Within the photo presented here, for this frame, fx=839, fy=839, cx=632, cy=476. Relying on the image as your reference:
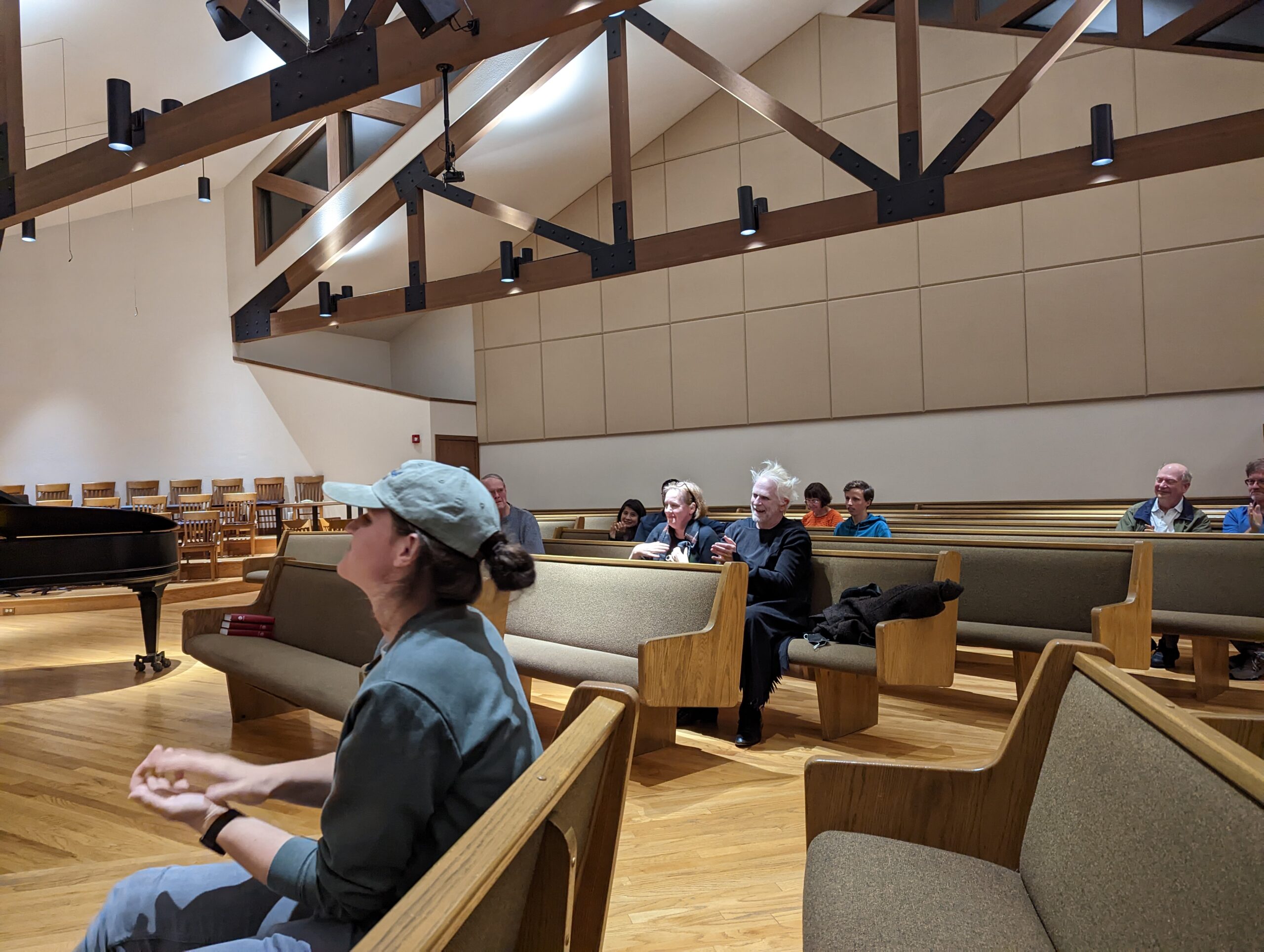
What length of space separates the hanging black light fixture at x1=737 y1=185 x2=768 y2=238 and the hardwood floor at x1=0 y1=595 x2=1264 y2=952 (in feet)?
11.8

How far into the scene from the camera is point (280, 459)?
35.6 feet

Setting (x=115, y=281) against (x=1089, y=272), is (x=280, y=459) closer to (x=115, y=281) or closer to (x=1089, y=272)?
(x=115, y=281)

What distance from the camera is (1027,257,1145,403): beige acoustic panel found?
778cm

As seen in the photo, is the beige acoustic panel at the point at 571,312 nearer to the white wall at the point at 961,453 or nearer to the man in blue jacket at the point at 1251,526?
the white wall at the point at 961,453

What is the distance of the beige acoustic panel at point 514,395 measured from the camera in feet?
36.2

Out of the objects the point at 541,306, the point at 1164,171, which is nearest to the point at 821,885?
the point at 1164,171

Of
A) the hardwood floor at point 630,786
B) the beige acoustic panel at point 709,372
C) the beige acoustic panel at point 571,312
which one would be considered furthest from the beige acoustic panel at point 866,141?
the hardwood floor at point 630,786

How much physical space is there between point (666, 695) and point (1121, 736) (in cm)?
184

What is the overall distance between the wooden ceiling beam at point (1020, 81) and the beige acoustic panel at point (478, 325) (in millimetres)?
6999

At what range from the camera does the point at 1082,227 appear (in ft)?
26.1

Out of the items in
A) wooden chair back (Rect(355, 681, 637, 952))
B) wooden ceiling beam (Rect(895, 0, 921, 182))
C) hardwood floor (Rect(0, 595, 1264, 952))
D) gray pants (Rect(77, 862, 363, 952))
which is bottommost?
hardwood floor (Rect(0, 595, 1264, 952))

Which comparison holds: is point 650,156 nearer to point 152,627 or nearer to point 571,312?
point 571,312

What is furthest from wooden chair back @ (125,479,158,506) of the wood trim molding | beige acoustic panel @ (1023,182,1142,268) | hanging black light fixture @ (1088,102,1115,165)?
hanging black light fixture @ (1088,102,1115,165)

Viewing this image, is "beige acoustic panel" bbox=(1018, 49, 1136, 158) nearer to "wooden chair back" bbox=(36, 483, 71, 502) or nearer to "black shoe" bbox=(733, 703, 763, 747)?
"black shoe" bbox=(733, 703, 763, 747)
